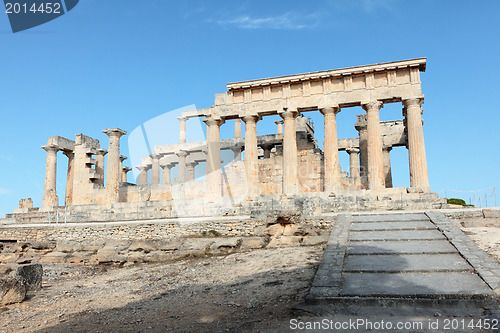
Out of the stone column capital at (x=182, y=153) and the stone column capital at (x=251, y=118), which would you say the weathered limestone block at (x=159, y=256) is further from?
the stone column capital at (x=182, y=153)

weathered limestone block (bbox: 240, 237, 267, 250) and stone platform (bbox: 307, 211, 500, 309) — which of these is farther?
weathered limestone block (bbox: 240, 237, 267, 250)

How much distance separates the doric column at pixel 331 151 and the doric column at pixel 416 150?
3657 millimetres

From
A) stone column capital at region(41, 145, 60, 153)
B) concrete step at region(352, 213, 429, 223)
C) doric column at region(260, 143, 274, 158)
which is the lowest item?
concrete step at region(352, 213, 429, 223)

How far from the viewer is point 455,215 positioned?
43.4ft

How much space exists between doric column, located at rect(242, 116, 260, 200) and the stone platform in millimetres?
11055

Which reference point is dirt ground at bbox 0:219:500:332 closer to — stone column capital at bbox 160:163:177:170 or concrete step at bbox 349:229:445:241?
concrete step at bbox 349:229:445:241

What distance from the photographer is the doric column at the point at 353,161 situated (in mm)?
30453

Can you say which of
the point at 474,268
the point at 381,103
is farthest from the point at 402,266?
the point at 381,103

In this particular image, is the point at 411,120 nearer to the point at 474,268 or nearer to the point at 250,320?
the point at 474,268

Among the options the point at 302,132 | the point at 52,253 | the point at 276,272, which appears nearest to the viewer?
the point at 276,272

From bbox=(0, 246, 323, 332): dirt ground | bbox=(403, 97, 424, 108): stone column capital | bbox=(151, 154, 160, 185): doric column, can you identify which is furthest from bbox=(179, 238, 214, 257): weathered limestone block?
bbox=(151, 154, 160, 185): doric column

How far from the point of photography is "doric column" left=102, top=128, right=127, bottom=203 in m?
25.5

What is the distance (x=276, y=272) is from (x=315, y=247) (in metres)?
2.68

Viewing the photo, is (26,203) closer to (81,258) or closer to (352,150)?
(81,258)
